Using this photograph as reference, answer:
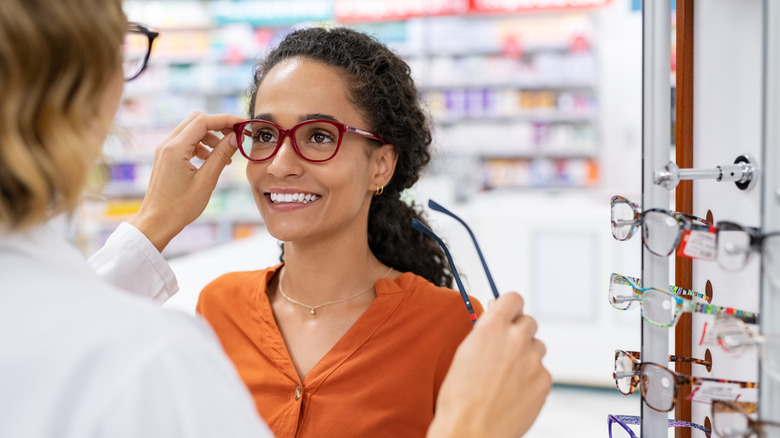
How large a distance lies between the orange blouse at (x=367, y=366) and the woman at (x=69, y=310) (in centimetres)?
72

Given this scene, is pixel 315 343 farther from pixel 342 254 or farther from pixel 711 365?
pixel 711 365

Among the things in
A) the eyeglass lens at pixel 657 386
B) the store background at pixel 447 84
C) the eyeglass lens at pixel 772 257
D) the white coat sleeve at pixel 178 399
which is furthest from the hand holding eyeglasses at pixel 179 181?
the store background at pixel 447 84

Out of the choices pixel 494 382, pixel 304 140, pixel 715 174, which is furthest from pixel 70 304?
pixel 304 140

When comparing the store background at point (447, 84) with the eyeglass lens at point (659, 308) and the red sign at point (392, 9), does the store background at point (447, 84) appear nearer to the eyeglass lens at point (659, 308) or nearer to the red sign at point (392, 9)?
the red sign at point (392, 9)

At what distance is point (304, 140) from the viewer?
55.7 inches

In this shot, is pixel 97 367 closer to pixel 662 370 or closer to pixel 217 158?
pixel 662 370

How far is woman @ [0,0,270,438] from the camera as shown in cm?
56

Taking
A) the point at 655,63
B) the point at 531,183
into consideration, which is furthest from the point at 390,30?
the point at 655,63

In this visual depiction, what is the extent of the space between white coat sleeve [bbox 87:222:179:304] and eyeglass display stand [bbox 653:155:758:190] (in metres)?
1.02

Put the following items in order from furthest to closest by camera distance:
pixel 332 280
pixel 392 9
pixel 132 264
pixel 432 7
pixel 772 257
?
pixel 392 9, pixel 432 7, pixel 332 280, pixel 132 264, pixel 772 257

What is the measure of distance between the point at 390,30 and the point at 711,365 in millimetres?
6731

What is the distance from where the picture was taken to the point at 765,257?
0.69 meters

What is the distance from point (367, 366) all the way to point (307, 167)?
1.43ft

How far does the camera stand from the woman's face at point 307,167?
141 centimetres
